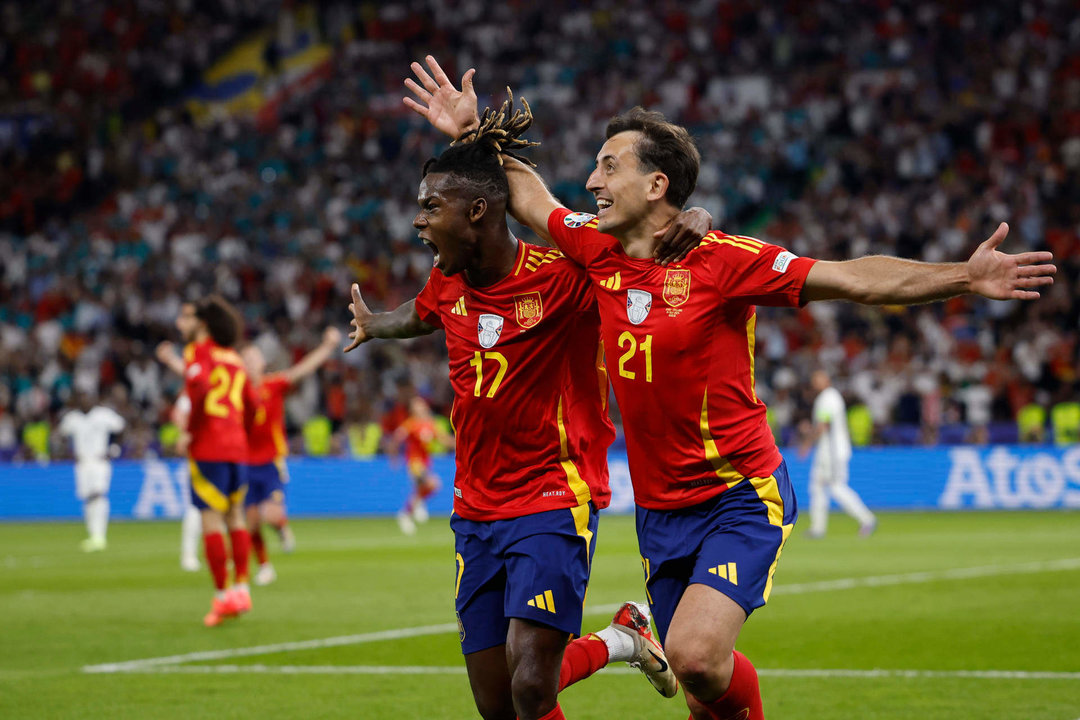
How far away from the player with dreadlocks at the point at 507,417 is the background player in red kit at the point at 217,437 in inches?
238

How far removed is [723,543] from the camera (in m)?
5.00

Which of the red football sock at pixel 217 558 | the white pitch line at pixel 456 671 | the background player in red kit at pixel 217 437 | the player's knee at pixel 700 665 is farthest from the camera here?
the background player in red kit at pixel 217 437

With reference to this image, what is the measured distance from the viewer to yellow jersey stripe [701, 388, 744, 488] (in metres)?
5.08

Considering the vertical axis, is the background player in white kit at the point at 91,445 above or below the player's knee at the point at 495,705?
below

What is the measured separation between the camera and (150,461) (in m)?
25.4

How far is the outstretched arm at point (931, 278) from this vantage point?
4496mm

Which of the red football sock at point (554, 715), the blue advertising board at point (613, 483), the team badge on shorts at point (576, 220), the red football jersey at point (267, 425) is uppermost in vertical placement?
the team badge on shorts at point (576, 220)

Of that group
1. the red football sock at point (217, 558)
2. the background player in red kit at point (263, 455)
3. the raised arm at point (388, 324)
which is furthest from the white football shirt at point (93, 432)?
the raised arm at point (388, 324)

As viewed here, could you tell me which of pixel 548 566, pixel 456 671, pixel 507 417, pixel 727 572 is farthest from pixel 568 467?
pixel 456 671

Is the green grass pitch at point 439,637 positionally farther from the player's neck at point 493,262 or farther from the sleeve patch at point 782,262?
the sleeve patch at point 782,262

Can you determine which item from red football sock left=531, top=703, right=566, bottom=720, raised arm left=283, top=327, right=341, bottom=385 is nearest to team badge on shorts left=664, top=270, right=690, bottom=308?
red football sock left=531, top=703, right=566, bottom=720

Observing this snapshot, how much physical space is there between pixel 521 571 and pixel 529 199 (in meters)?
1.46

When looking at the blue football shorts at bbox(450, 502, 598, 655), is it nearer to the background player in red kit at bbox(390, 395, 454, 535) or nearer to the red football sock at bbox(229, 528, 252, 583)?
the red football sock at bbox(229, 528, 252, 583)

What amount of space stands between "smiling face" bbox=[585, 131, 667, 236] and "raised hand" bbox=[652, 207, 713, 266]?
13 cm
